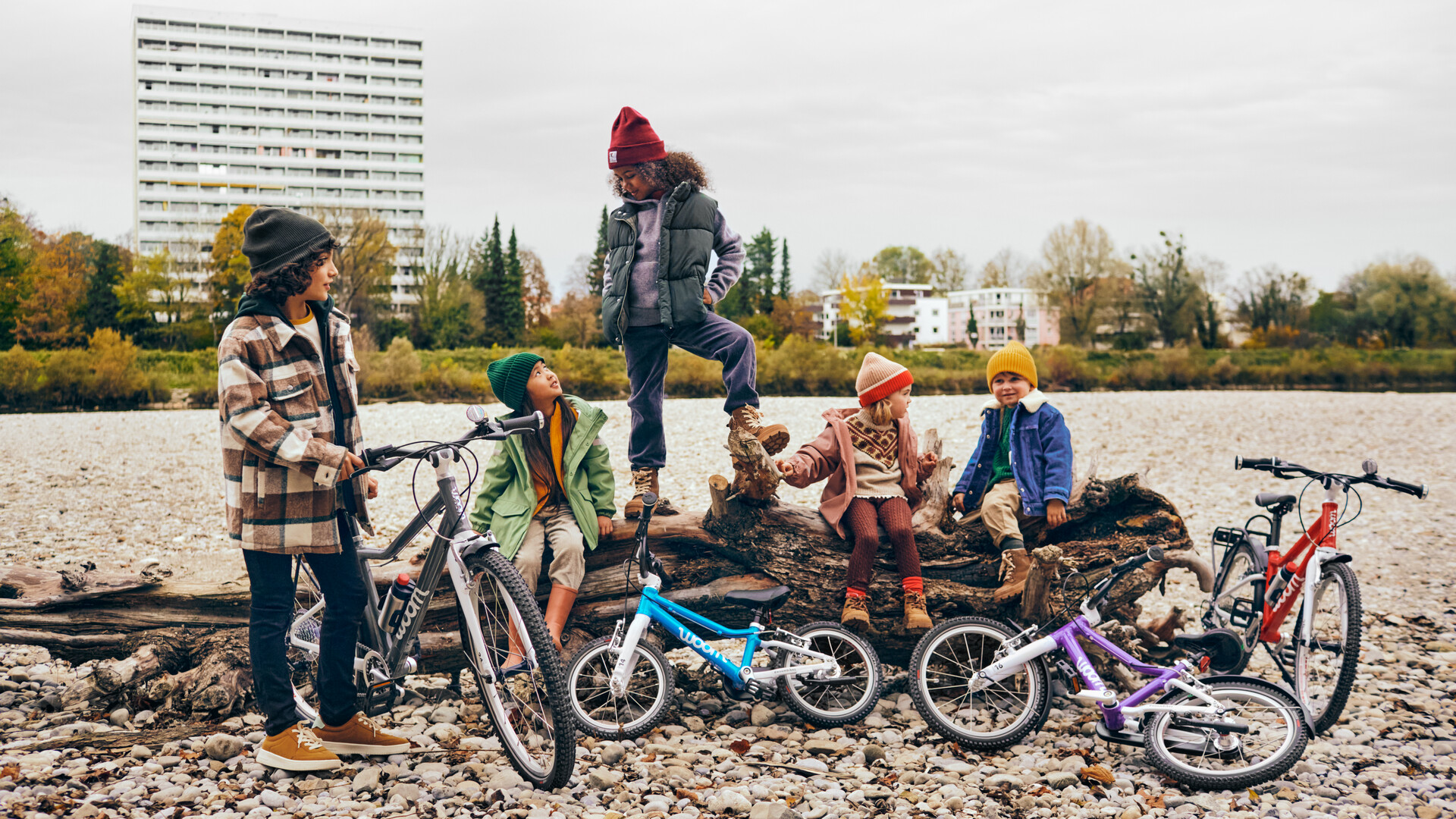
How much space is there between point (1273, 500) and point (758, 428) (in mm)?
2501

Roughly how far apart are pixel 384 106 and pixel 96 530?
8467cm

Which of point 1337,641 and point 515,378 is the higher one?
point 515,378

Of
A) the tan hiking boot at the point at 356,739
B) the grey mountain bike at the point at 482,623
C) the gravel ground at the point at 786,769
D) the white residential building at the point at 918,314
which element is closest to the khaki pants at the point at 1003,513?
the gravel ground at the point at 786,769

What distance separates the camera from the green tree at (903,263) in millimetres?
67819

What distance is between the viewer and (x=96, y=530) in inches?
383

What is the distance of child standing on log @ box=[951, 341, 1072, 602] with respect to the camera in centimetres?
455

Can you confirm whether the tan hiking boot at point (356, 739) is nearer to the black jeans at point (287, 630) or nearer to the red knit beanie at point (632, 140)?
the black jeans at point (287, 630)

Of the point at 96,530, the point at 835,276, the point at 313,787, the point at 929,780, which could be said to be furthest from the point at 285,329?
the point at 835,276

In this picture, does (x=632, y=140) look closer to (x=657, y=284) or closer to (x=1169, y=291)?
(x=657, y=284)

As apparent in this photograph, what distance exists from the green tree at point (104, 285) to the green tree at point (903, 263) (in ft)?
152

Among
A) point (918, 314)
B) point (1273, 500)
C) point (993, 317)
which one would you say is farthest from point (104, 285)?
point (993, 317)

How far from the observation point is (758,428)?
450cm

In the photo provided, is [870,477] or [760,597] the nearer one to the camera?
[760,597]

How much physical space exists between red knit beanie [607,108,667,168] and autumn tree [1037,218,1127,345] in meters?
44.5
